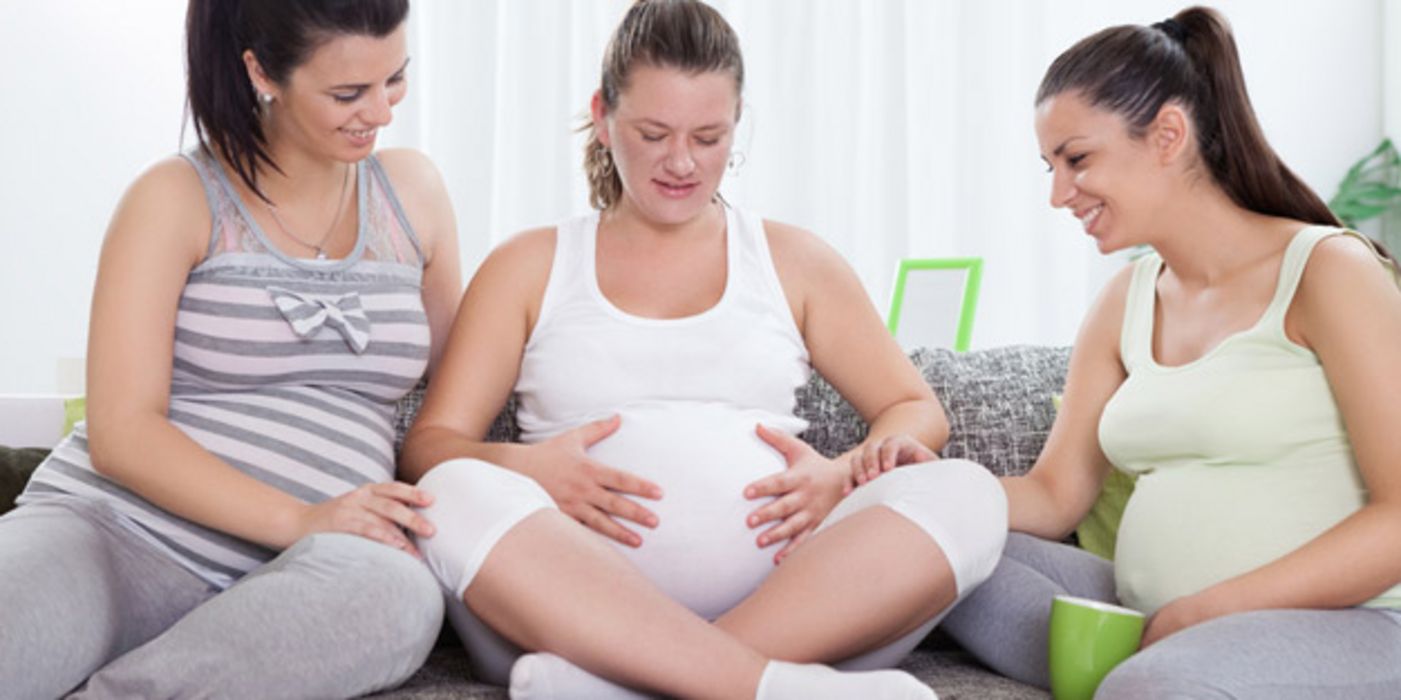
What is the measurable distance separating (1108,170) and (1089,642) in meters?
0.60

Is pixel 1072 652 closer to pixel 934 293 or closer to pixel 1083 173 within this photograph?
pixel 1083 173

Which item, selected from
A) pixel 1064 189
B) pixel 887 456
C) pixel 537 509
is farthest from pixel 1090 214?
pixel 537 509

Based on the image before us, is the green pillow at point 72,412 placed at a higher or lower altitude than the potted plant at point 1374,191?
lower

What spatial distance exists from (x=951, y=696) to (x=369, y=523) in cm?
64

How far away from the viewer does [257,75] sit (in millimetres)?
1751

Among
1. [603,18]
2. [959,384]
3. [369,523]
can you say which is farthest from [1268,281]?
[603,18]

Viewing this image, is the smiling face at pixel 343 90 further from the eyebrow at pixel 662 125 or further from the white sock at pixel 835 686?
the white sock at pixel 835 686

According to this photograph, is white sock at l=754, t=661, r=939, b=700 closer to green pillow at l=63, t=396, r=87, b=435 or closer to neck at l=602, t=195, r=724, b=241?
neck at l=602, t=195, r=724, b=241

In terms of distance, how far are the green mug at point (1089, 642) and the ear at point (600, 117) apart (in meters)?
0.87

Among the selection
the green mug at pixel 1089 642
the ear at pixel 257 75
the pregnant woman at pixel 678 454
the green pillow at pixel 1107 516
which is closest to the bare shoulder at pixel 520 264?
the pregnant woman at pixel 678 454

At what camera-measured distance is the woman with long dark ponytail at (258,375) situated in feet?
4.79

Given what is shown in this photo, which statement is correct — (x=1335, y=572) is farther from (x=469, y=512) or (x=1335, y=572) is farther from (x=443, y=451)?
(x=443, y=451)

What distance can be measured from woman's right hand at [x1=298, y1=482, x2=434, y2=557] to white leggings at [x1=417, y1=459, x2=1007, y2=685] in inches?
0.7

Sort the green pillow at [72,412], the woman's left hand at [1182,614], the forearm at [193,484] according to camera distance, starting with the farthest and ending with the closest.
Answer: the green pillow at [72,412] < the forearm at [193,484] < the woman's left hand at [1182,614]
